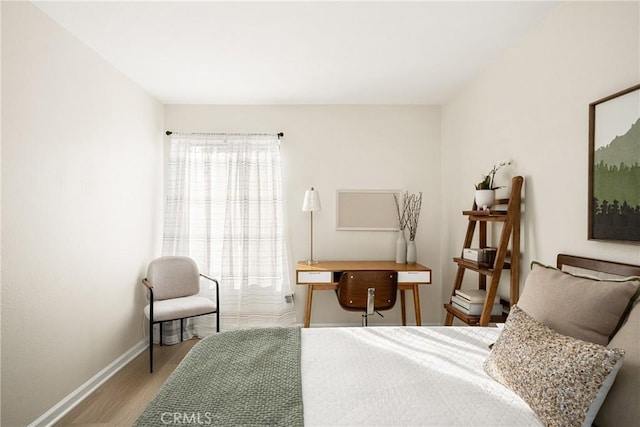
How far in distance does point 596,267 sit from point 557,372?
896 millimetres

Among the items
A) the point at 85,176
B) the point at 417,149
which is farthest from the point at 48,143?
the point at 417,149

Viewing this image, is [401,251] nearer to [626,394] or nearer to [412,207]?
[412,207]

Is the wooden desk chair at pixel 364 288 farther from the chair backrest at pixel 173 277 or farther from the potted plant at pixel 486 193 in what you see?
the chair backrest at pixel 173 277

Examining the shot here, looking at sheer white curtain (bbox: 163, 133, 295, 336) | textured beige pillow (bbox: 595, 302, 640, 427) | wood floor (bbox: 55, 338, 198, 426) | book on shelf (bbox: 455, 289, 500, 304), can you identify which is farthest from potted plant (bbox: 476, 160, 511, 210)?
wood floor (bbox: 55, 338, 198, 426)

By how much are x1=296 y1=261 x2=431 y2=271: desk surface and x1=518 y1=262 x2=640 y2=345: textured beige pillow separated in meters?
2.03

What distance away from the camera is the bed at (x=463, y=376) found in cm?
118

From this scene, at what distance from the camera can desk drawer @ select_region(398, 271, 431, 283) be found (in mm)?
3613

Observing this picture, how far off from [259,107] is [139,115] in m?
1.21

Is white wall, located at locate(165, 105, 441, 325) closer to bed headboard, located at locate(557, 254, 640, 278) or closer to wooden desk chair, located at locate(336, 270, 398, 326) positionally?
wooden desk chair, located at locate(336, 270, 398, 326)

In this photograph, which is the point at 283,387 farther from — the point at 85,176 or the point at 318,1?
the point at 85,176

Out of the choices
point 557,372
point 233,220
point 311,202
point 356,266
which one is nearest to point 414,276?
point 356,266

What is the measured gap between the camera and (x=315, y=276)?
3.61 meters

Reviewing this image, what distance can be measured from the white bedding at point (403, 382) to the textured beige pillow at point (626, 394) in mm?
204

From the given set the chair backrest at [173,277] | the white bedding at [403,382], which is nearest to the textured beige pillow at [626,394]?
the white bedding at [403,382]
